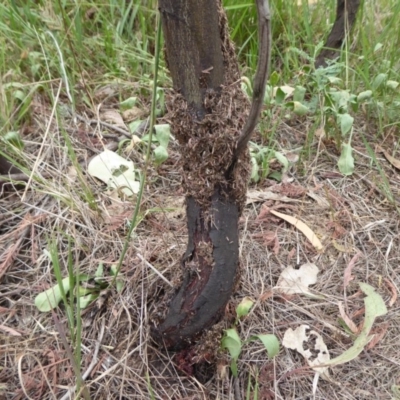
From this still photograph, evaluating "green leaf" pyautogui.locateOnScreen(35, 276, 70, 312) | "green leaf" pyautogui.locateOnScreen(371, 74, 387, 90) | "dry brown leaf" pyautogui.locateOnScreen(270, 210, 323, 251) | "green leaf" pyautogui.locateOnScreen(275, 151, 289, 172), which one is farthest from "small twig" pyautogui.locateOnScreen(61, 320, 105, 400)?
"green leaf" pyautogui.locateOnScreen(371, 74, 387, 90)

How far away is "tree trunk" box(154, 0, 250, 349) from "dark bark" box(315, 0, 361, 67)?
91cm

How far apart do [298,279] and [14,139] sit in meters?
1.00

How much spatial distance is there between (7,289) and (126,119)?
2.58 feet

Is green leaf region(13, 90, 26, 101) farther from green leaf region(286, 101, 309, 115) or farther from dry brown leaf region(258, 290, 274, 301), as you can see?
dry brown leaf region(258, 290, 274, 301)

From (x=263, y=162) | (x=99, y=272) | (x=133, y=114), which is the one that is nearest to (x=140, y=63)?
(x=133, y=114)

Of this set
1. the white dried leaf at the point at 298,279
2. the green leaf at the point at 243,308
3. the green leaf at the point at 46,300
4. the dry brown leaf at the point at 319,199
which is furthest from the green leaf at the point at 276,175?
the green leaf at the point at 46,300

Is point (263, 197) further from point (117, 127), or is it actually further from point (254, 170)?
point (117, 127)

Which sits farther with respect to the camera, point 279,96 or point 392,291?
point 279,96

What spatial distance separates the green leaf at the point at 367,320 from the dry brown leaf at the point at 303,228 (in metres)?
0.21

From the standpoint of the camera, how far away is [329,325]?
1217 mm

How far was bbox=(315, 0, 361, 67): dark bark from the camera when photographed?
1.79 metres

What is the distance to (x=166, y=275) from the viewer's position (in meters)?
1.23

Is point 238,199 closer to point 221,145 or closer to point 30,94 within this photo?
point 221,145

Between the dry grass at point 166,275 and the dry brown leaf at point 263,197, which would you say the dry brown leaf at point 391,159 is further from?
the dry brown leaf at point 263,197
